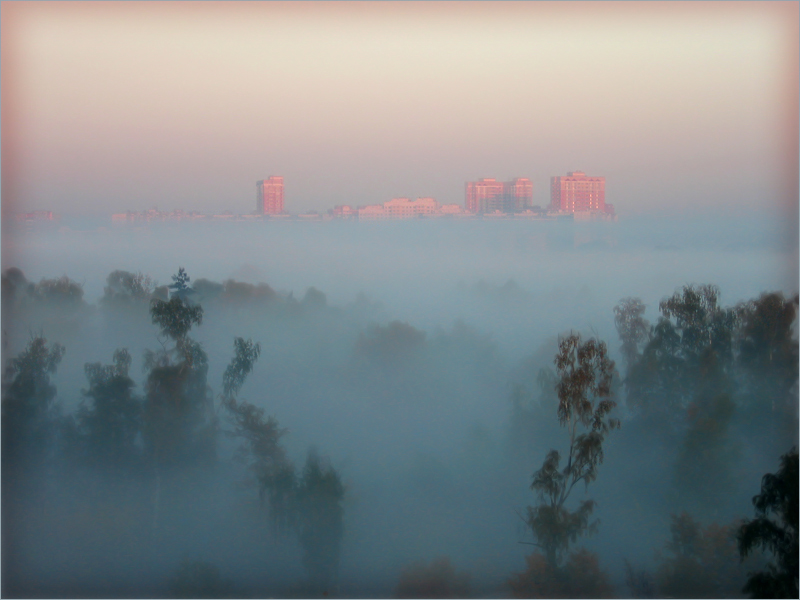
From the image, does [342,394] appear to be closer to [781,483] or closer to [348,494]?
[348,494]

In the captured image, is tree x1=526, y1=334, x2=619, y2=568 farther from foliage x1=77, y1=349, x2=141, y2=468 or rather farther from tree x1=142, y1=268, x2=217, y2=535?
foliage x1=77, y1=349, x2=141, y2=468

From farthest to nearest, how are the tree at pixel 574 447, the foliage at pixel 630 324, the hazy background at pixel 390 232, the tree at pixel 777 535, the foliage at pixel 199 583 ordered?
1. the foliage at pixel 630 324
2. the tree at pixel 574 447
3. the hazy background at pixel 390 232
4. the foliage at pixel 199 583
5. the tree at pixel 777 535

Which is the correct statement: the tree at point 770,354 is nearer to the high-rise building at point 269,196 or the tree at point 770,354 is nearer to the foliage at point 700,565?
the foliage at point 700,565

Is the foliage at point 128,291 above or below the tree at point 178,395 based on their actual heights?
above

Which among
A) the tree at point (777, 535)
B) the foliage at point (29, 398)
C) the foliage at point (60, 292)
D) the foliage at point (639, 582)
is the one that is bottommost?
the foliage at point (639, 582)

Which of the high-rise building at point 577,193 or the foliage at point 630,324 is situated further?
the high-rise building at point 577,193

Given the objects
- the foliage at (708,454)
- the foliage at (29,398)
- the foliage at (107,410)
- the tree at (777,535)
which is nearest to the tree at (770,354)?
the foliage at (708,454)

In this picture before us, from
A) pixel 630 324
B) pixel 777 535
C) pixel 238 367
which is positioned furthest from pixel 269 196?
pixel 777 535
